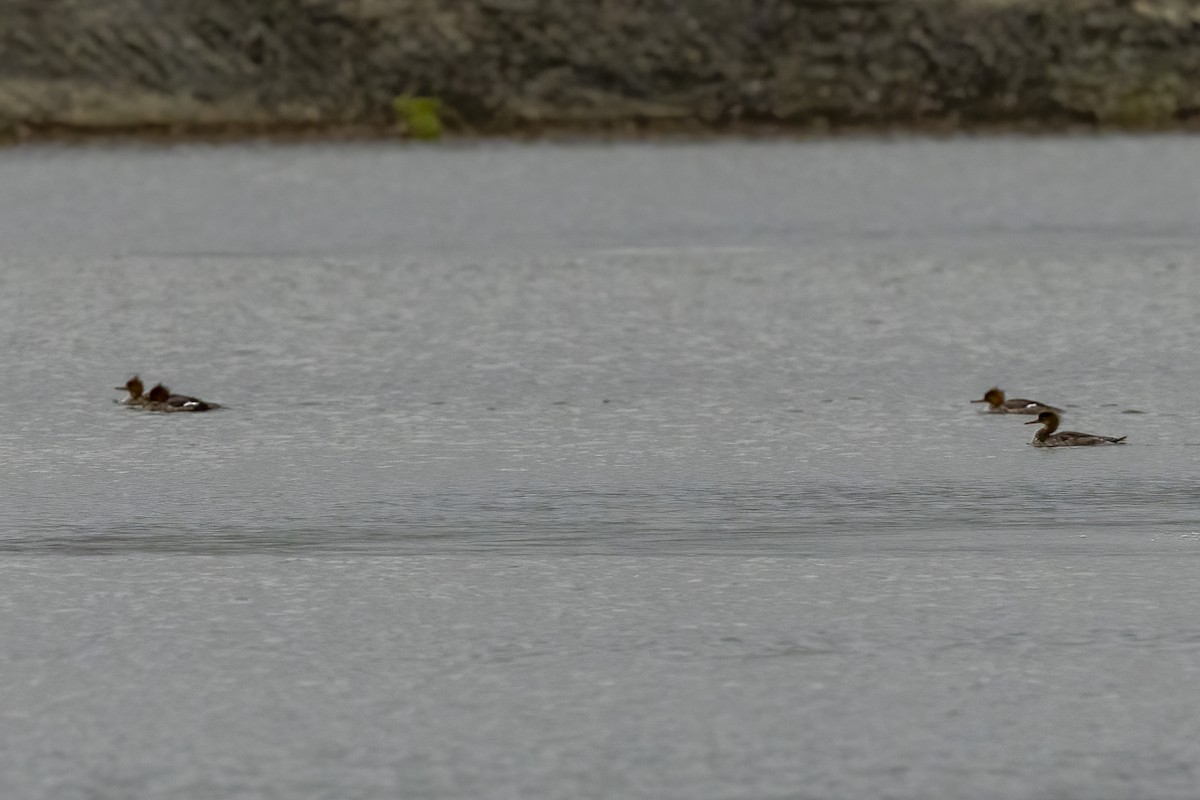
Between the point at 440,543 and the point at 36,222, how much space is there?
29.1ft

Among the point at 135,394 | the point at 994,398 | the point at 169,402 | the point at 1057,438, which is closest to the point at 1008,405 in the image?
the point at 994,398

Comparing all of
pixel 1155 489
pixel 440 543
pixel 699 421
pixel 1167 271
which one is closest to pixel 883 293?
pixel 1167 271

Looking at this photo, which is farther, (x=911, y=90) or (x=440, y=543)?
(x=911, y=90)

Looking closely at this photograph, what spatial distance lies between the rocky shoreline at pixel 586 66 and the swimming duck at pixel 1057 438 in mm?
13504

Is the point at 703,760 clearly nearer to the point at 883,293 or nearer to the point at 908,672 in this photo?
the point at 908,672

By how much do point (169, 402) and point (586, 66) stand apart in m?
13.3

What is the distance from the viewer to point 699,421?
8.88 m

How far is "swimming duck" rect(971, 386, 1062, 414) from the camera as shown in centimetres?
881

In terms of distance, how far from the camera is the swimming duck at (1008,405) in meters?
8.81

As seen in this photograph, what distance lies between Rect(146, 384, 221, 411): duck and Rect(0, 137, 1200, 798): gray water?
11 cm

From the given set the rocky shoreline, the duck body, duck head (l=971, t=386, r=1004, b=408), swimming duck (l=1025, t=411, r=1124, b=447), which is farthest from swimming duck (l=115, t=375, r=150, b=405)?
the rocky shoreline

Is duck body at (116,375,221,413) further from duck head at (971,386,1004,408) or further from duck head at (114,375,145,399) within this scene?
duck head at (971,386,1004,408)

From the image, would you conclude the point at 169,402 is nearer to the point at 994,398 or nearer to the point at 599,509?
the point at 599,509

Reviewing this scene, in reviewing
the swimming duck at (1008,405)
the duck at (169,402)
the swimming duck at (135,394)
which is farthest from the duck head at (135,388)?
the swimming duck at (1008,405)
